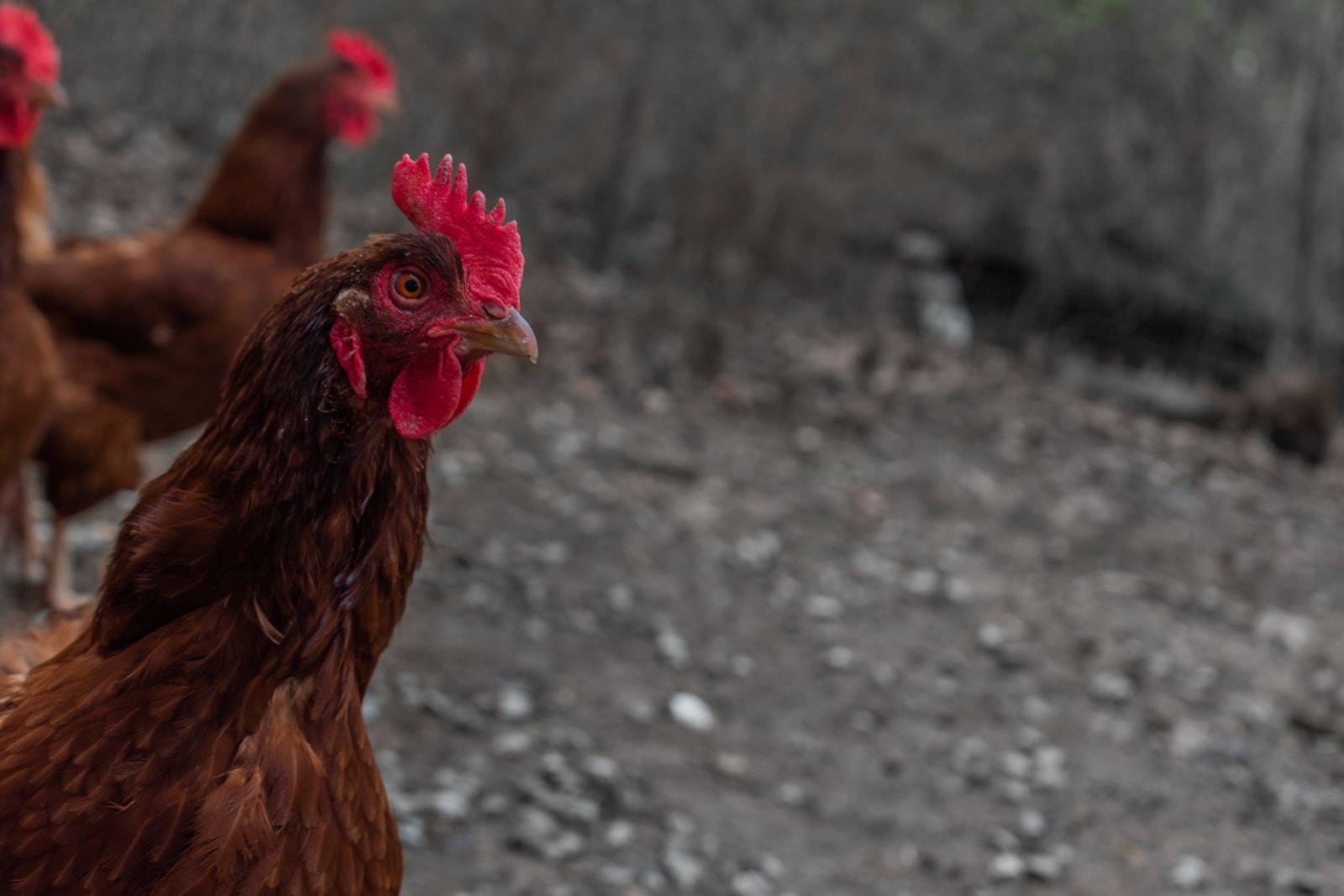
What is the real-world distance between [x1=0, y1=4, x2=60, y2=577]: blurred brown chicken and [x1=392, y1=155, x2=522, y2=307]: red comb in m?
1.75

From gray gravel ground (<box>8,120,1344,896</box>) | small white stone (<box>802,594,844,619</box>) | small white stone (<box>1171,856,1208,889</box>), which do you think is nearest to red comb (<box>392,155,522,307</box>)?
gray gravel ground (<box>8,120,1344,896</box>)

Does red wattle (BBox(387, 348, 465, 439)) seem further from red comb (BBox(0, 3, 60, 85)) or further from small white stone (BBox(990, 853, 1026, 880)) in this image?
small white stone (BBox(990, 853, 1026, 880))

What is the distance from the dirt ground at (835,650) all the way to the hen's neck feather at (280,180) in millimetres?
1327

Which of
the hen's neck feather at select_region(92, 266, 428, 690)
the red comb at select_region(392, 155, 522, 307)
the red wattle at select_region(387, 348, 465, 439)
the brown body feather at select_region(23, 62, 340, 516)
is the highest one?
the red comb at select_region(392, 155, 522, 307)

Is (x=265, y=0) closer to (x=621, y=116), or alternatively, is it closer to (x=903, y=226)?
(x=621, y=116)

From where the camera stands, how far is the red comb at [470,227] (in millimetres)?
1670

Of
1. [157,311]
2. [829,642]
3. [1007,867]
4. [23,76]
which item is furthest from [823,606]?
[23,76]

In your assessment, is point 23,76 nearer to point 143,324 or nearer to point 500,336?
point 143,324

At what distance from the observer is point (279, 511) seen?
5.18 ft

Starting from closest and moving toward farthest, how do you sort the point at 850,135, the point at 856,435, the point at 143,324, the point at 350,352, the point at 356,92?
the point at 350,352
the point at 143,324
the point at 356,92
the point at 856,435
the point at 850,135

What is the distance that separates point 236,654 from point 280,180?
2986 mm

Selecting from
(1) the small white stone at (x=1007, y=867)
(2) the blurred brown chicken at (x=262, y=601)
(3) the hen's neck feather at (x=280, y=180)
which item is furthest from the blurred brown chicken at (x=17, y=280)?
(1) the small white stone at (x=1007, y=867)

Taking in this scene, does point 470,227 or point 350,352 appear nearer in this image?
point 350,352

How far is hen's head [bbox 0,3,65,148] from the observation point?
10.4ft
